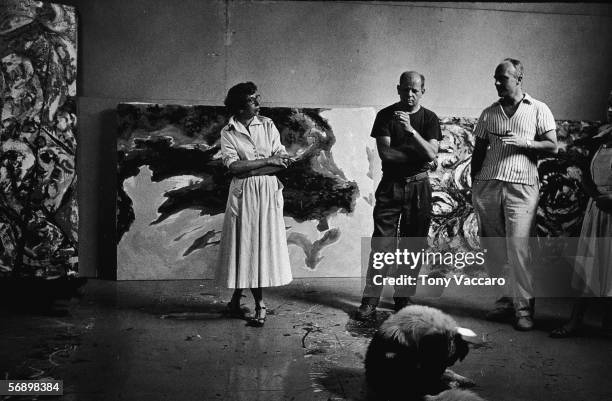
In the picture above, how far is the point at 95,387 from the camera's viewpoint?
9.68 ft

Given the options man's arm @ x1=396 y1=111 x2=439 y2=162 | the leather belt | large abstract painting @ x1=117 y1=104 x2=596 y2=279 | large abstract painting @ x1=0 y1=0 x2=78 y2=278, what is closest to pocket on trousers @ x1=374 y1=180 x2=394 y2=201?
the leather belt

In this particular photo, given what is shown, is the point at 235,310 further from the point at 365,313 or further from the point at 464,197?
the point at 464,197

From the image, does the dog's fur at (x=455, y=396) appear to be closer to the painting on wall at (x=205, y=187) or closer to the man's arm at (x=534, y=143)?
the man's arm at (x=534, y=143)

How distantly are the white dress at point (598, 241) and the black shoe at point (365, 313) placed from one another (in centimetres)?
146

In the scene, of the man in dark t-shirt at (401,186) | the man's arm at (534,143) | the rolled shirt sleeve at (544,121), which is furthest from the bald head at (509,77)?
the man in dark t-shirt at (401,186)

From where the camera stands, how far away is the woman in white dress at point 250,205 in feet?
13.1

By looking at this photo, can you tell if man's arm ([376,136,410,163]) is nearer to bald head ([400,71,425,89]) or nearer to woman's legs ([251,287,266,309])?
bald head ([400,71,425,89])

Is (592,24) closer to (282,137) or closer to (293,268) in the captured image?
(282,137)

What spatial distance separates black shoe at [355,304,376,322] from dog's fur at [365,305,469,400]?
1302 mm

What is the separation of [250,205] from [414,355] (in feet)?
5.53

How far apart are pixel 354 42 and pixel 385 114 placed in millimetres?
1782

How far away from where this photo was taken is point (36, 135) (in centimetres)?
517

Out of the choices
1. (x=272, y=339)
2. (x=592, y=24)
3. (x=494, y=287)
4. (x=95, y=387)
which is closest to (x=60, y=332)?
(x=95, y=387)

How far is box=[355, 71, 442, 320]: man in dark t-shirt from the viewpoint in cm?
423
